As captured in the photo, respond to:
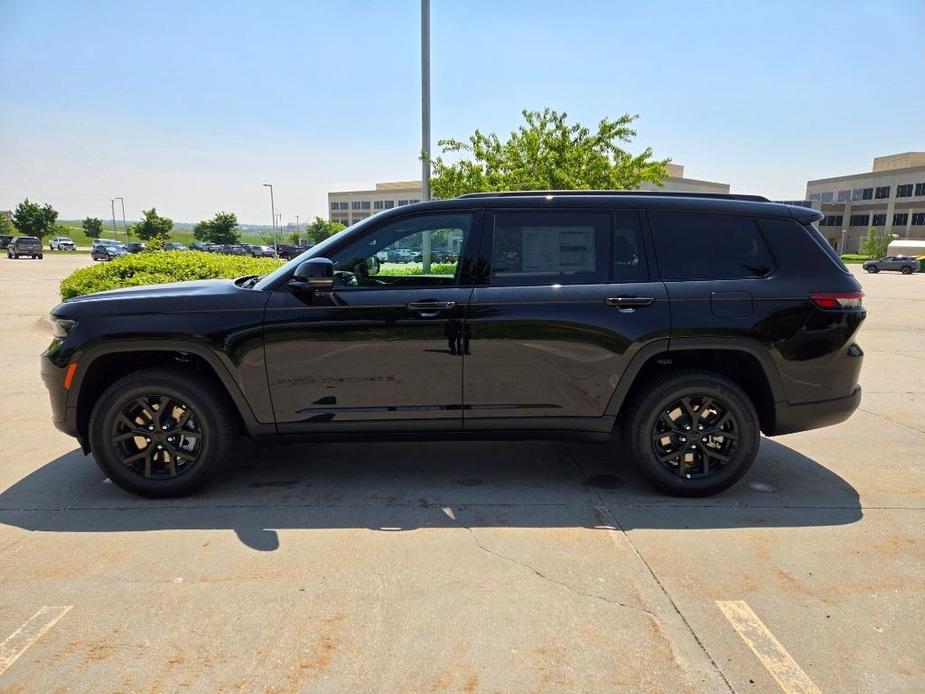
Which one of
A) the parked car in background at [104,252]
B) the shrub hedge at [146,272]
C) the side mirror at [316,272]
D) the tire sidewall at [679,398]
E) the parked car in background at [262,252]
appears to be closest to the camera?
the side mirror at [316,272]

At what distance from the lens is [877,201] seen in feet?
264

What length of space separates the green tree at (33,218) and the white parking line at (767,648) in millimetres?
84198

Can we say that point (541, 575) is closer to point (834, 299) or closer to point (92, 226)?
point (834, 299)

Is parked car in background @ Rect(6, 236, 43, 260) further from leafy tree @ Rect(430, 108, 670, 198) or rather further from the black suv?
the black suv

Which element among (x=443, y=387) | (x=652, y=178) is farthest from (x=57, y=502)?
(x=652, y=178)

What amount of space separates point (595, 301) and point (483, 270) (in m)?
0.72

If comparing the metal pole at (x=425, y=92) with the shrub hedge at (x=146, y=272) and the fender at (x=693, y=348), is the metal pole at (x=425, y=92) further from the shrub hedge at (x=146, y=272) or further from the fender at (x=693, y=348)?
the fender at (x=693, y=348)

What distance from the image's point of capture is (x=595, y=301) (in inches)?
145

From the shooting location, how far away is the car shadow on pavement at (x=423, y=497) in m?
3.54

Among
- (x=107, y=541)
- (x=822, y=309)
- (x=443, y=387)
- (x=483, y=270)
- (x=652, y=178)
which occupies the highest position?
(x=652, y=178)

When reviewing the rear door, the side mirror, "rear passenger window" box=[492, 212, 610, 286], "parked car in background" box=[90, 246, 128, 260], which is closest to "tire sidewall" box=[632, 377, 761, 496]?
the rear door

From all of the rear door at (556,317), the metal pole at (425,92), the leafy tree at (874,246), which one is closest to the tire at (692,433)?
the rear door at (556,317)

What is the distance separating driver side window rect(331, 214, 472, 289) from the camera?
380cm

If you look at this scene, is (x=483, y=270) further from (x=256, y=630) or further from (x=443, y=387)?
(x=256, y=630)
